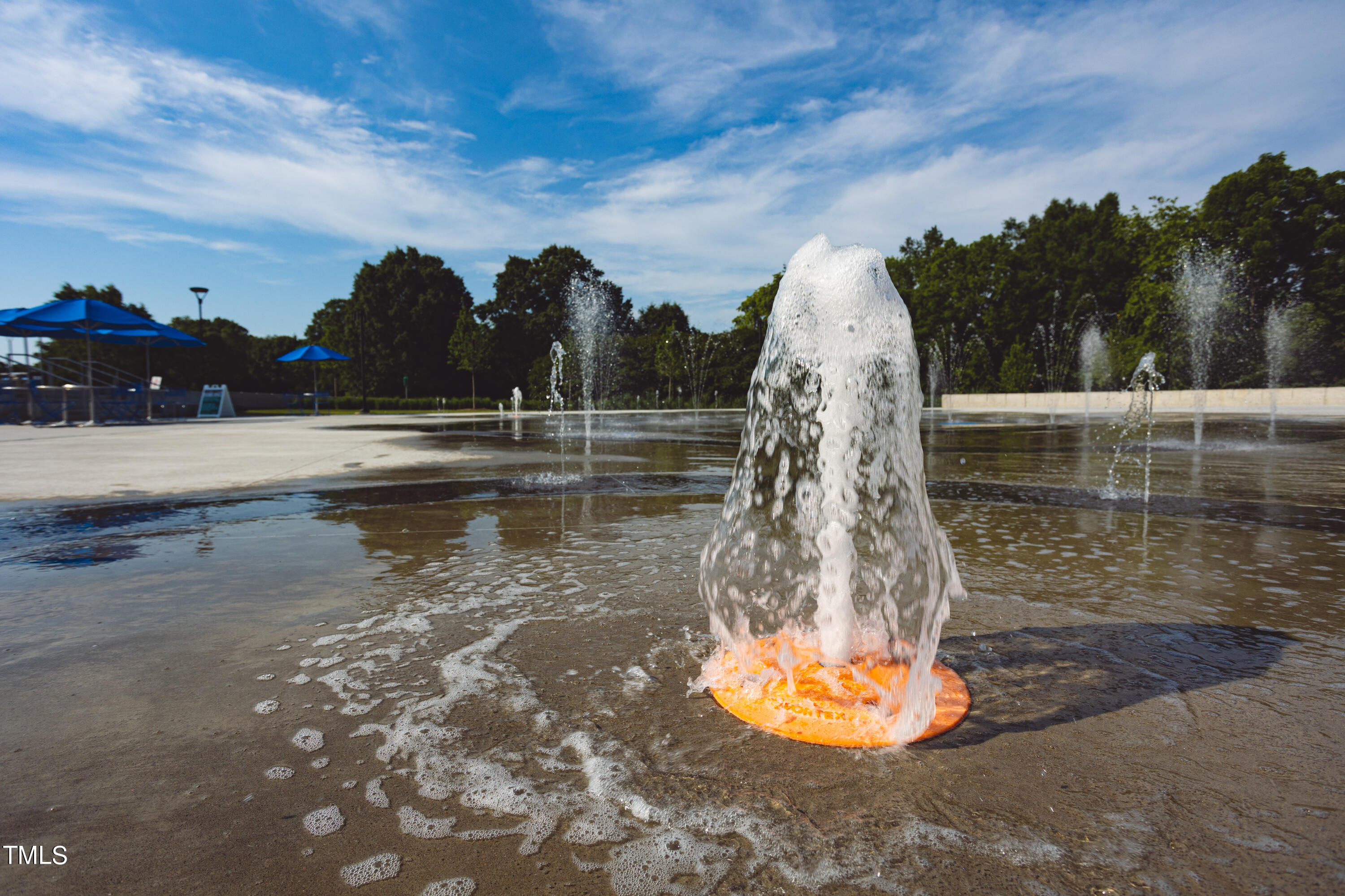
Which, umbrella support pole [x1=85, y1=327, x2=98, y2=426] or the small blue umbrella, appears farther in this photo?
the small blue umbrella

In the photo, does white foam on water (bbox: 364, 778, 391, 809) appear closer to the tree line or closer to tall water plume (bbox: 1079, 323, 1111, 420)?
the tree line

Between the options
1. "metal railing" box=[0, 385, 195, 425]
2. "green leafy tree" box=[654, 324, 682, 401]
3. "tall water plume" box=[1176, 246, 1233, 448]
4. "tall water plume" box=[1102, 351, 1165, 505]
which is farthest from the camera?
"green leafy tree" box=[654, 324, 682, 401]

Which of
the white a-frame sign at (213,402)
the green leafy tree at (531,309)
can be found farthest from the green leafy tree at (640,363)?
the white a-frame sign at (213,402)

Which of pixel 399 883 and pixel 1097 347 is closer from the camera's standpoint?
pixel 399 883

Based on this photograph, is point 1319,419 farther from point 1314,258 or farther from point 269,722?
point 269,722

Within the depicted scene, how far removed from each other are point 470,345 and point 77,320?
24340 mm

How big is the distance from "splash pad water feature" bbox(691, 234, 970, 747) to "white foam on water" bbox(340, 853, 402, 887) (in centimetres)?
119

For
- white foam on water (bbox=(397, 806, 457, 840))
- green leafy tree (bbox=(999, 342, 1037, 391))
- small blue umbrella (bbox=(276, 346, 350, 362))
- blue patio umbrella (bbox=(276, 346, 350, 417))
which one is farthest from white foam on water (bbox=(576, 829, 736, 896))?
green leafy tree (bbox=(999, 342, 1037, 391))

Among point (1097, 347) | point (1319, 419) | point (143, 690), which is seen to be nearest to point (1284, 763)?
point (143, 690)

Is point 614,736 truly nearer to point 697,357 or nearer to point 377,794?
point 377,794

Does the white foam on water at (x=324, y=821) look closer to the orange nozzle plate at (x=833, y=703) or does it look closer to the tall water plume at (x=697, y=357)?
the orange nozzle plate at (x=833, y=703)

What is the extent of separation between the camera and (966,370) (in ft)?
164

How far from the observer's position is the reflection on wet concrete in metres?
1.60

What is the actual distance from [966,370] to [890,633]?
169 ft
